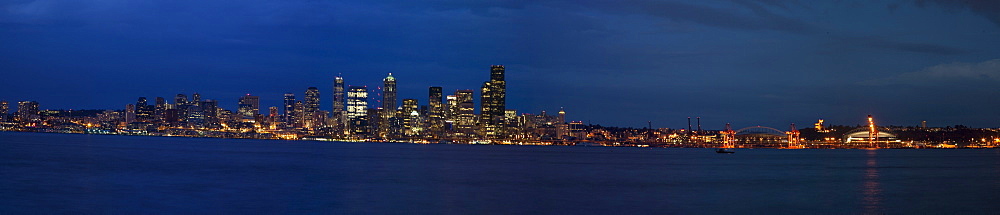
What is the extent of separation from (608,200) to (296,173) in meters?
34.5

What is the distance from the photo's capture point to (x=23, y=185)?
60.3 metres

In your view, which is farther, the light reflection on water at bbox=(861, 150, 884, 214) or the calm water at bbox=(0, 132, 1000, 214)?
the light reflection on water at bbox=(861, 150, 884, 214)

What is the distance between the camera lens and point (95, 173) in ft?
246

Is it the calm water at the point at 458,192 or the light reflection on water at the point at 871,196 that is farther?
the light reflection on water at the point at 871,196

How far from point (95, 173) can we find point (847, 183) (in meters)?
59.3

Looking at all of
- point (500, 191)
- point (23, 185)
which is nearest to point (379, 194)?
point (500, 191)

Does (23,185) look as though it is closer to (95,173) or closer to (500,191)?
(95,173)

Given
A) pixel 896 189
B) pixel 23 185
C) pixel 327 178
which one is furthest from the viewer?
pixel 327 178

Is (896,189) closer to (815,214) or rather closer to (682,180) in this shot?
(682,180)

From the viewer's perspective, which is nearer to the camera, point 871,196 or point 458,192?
point 458,192

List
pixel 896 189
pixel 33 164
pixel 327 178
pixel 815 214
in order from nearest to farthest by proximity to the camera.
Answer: pixel 815 214 < pixel 896 189 < pixel 327 178 < pixel 33 164

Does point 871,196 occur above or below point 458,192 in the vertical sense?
below

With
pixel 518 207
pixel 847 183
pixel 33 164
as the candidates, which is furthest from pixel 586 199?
pixel 33 164

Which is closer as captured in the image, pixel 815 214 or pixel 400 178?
pixel 815 214
